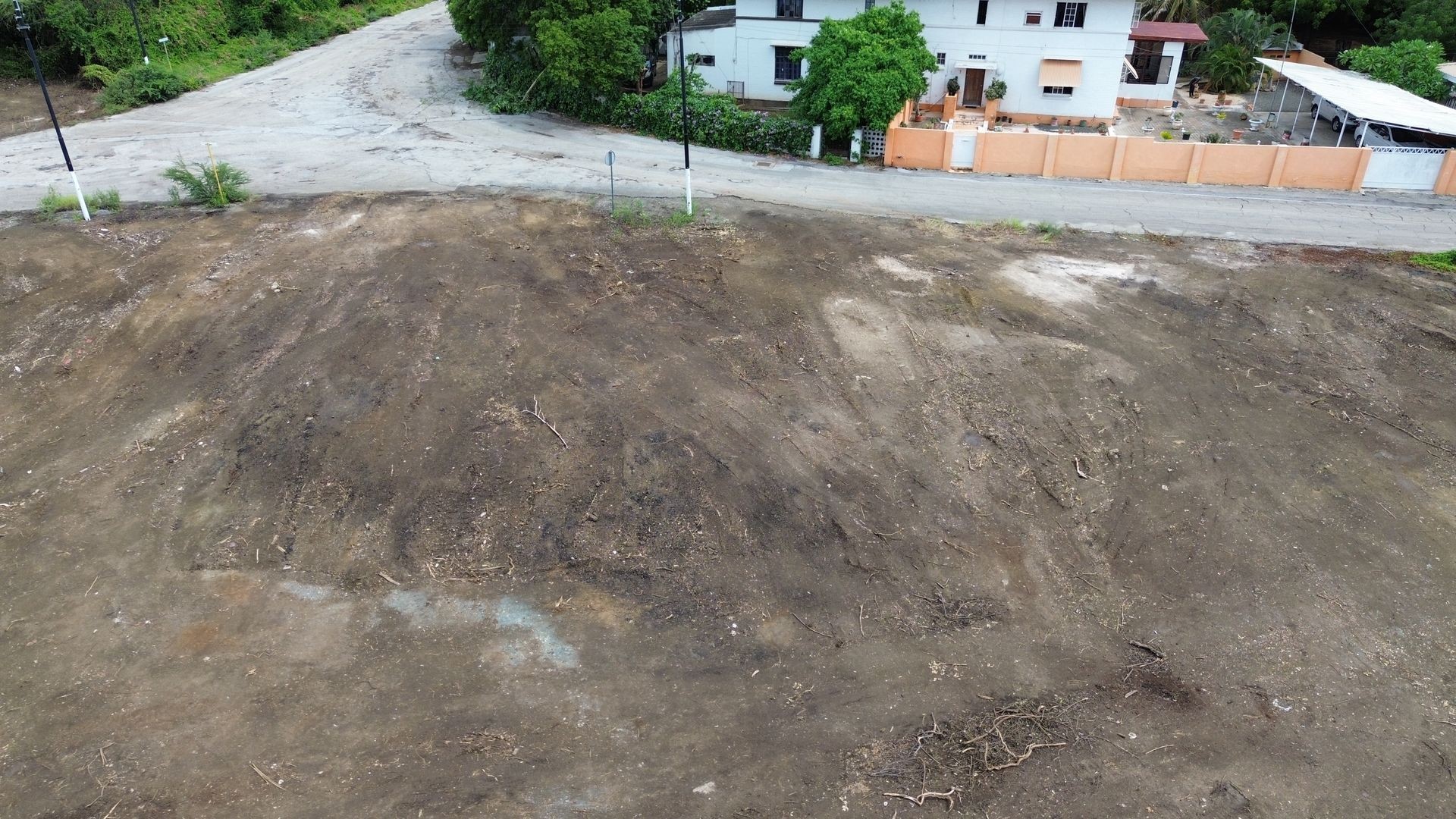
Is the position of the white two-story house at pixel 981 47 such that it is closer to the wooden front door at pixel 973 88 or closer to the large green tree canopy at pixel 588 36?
the wooden front door at pixel 973 88

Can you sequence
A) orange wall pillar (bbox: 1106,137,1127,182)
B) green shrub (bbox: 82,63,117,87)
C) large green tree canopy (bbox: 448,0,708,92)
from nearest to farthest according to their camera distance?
orange wall pillar (bbox: 1106,137,1127,182) → large green tree canopy (bbox: 448,0,708,92) → green shrub (bbox: 82,63,117,87)

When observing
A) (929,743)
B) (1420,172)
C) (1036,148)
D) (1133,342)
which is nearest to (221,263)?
(929,743)

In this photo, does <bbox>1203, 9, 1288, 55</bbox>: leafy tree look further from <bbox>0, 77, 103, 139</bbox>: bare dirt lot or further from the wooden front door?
<bbox>0, 77, 103, 139</bbox>: bare dirt lot

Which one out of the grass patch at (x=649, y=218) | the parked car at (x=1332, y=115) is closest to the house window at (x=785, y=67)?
the grass patch at (x=649, y=218)

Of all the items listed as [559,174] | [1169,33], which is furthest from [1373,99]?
[559,174]

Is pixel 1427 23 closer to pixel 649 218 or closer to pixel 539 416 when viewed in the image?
pixel 649 218

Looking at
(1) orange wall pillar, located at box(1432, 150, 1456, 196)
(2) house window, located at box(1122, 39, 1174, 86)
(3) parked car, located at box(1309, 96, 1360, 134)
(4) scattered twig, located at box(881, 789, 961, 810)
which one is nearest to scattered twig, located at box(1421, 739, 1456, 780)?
(4) scattered twig, located at box(881, 789, 961, 810)
